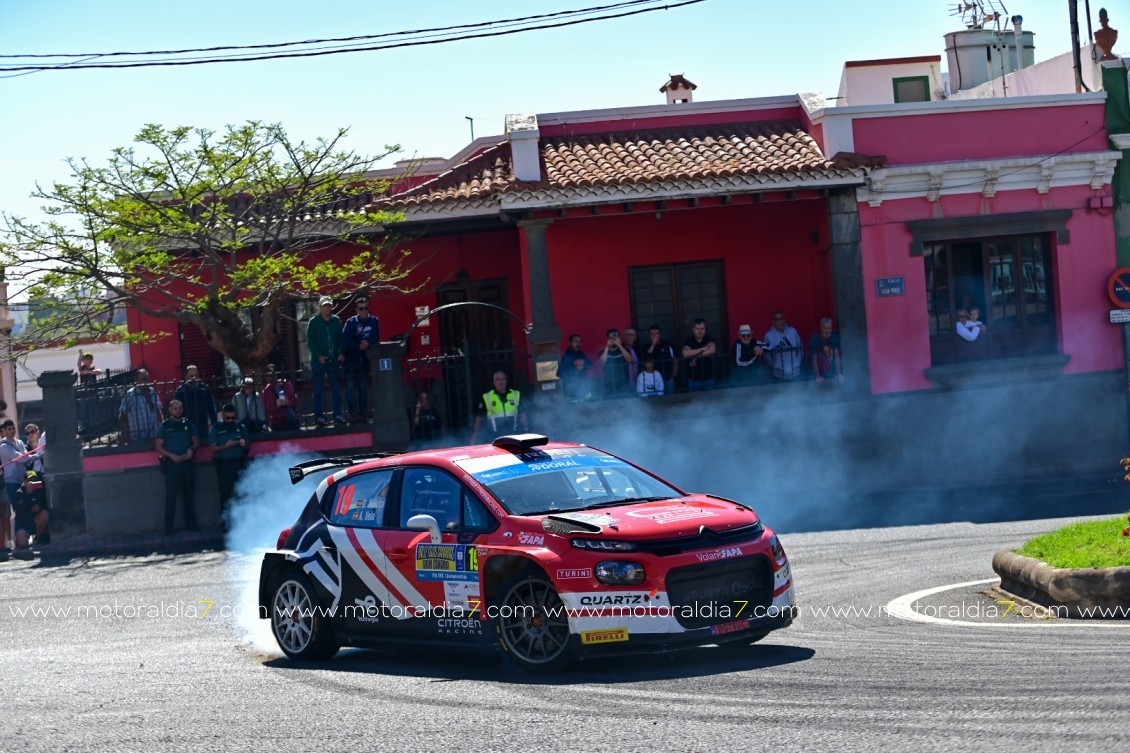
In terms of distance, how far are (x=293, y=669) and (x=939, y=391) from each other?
1446cm

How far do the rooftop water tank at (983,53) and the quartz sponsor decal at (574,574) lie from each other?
30.0 m

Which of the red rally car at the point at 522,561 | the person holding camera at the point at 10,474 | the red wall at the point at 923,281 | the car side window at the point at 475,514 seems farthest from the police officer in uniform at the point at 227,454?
the car side window at the point at 475,514

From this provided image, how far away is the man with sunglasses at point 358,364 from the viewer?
64.8 feet

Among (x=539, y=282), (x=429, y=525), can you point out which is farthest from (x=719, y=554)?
(x=539, y=282)

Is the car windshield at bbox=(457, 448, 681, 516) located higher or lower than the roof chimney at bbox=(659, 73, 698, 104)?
lower

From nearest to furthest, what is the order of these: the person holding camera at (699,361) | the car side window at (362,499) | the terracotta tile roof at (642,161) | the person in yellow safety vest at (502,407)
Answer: the car side window at (362,499) < the person in yellow safety vest at (502,407) < the person holding camera at (699,361) < the terracotta tile roof at (642,161)

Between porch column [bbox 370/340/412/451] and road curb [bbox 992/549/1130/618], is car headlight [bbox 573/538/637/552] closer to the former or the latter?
road curb [bbox 992/549/1130/618]

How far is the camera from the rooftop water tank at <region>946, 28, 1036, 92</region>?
35094mm

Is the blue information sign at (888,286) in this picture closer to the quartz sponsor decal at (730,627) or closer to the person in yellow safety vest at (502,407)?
the person in yellow safety vest at (502,407)

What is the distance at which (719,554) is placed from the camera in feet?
27.5

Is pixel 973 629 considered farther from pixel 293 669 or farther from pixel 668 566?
pixel 293 669

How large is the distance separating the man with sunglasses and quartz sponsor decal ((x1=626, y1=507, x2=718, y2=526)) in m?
11.4

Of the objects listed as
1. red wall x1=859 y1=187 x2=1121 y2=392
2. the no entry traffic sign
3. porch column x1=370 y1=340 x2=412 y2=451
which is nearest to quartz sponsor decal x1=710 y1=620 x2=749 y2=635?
porch column x1=370 y1=340 x2=412 y2=451

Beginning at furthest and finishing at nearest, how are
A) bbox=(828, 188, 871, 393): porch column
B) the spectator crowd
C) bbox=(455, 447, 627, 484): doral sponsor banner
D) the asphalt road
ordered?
bbox=(828, 188, 871, 393): porch column
the spectator crowd
bbox=(455, 447, 627, 484): doral sponsor banner
the asphalt road
